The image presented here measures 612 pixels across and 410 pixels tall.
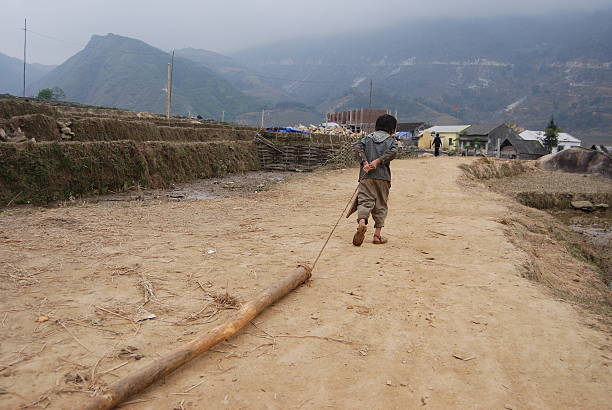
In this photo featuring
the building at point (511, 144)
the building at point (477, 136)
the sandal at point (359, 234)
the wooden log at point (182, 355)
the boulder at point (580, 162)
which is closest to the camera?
the wooden log at point (182, 355)

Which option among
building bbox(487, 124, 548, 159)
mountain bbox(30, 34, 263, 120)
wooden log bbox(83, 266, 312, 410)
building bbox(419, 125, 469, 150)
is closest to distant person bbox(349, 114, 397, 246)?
wooden log bbox(83, 266, 312, 410)

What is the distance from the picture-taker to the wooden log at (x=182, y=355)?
217cm

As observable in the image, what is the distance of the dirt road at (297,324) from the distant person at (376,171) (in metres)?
0.45

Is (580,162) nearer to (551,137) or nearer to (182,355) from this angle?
(182,355)

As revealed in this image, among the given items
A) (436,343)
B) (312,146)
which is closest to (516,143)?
(312,146)

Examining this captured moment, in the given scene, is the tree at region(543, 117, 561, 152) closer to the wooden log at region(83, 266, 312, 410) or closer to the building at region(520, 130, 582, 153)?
the building at region(520, 130, 582, 153)

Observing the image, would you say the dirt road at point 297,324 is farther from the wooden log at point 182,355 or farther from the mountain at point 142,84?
the mountain at point 142,84

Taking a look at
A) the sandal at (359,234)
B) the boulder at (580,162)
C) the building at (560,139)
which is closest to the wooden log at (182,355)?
the sandal at (359,234)

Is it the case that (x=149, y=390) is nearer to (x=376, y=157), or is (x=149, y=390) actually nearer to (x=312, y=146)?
(x=376, y=157)

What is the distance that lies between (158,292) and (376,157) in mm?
3320

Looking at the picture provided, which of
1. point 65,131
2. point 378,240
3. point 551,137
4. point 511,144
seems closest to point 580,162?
point 378,240

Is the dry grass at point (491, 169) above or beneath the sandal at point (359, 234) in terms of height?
above

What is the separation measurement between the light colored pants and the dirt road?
472mm

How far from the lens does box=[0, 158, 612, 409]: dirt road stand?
2.45m
